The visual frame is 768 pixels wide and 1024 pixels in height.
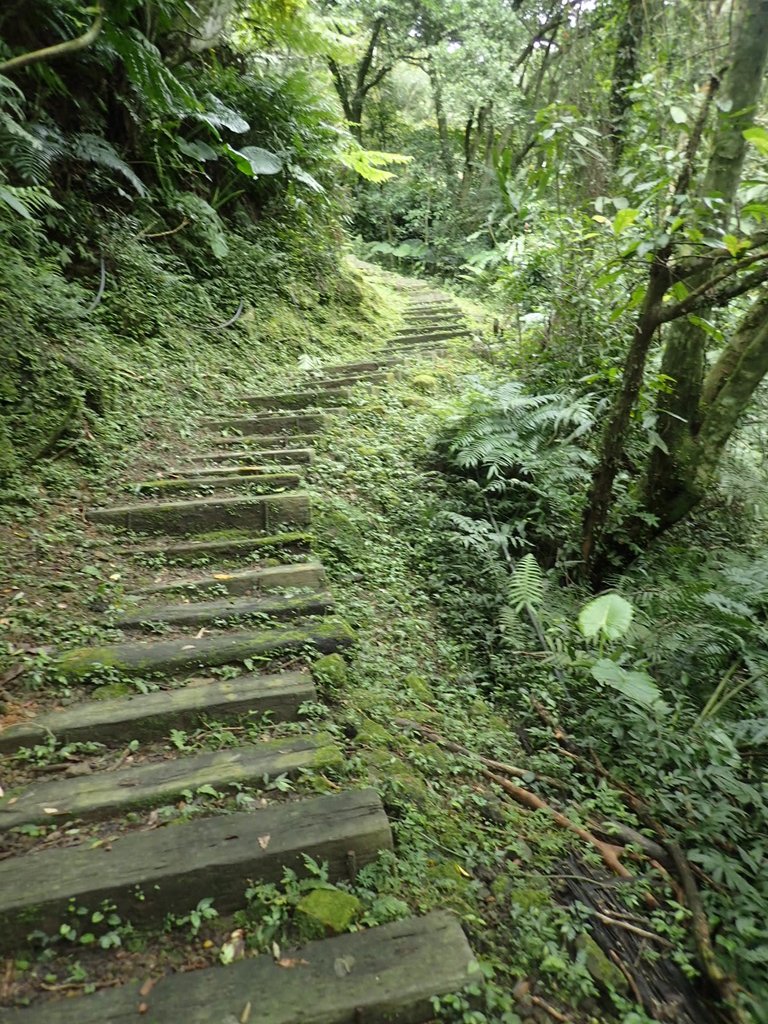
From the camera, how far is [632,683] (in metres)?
2.96

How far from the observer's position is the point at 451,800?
2570mm

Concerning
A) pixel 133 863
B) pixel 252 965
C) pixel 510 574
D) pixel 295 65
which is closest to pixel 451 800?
pixel 252 965

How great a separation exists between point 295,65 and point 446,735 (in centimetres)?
948

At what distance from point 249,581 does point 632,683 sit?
2040mm

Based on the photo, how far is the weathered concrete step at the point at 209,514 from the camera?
3.73 m

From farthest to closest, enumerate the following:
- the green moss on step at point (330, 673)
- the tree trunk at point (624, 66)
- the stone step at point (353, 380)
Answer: the tree trunk at point (624, 66), the stone step at point (353, 380), the green moss on step at point (330, 673)

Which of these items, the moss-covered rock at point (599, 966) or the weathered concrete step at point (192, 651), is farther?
the weathered concrete step at point (192, 651)

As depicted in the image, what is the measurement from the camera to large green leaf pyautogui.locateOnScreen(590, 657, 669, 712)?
9.47 feet

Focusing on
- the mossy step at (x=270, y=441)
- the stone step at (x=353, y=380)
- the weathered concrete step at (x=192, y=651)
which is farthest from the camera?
the stone step at (x=353, y=380)

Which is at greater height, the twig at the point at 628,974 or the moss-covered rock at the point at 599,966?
the moss-covered rock at the point at 599,966

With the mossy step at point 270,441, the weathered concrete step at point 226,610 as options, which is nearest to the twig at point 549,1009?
the weathered concrete step at point 226,610

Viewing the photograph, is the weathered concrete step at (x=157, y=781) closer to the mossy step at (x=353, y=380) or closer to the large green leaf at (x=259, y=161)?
the mossy step at (x=353, y=380)

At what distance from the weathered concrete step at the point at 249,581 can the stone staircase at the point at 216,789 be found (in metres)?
0.01

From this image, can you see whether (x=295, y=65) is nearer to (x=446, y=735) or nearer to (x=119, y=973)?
(x=446, y=735)
